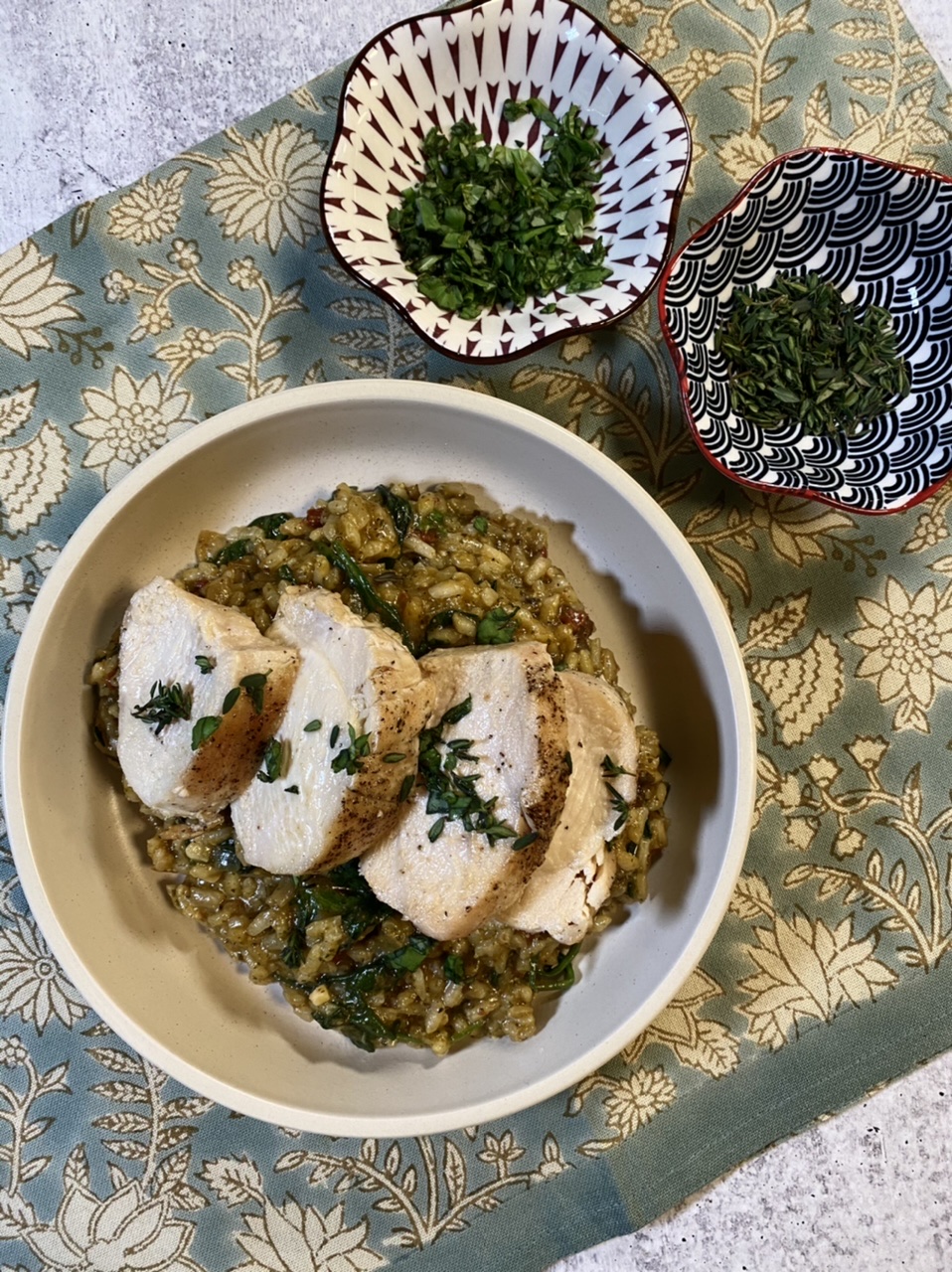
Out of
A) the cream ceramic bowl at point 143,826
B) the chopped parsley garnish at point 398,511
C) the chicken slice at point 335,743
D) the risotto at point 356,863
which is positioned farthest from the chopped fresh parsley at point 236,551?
the chopped parsley garnish at point 398,511

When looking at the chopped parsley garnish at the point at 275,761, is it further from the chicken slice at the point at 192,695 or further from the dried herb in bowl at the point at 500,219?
the dried herb in bowl at the point at 500,219

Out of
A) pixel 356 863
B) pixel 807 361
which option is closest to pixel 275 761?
pixel 356 863

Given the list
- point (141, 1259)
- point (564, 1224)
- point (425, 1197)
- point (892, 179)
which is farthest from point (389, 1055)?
point (892, 179)

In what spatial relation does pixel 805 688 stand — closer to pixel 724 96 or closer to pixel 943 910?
pixel 943 910

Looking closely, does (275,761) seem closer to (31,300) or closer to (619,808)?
(619,808)

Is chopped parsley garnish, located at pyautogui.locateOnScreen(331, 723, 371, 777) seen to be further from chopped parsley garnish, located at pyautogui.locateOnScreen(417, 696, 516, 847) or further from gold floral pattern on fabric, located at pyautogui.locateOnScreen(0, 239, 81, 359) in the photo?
gold floral pattern on fabric, located at pyautogui.locateOnScreen(0, 239, 81, 359)

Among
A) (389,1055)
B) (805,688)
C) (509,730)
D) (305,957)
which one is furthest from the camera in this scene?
(805,688)

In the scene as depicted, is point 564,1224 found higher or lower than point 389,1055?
lower
